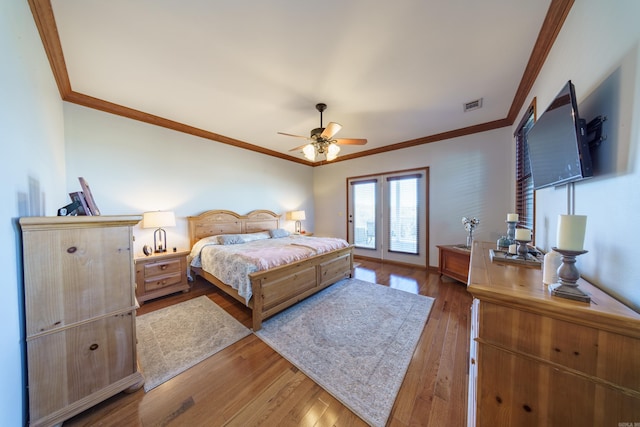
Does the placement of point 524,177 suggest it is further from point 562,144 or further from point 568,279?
point 568,279

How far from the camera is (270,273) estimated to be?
237 cm

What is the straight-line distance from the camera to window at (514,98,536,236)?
238 centimetres

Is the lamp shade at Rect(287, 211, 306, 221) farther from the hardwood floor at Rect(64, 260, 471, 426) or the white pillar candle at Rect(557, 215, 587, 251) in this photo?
the white pillar candle at Rect(557, 215, 587, 251)

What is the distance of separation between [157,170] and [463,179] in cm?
527

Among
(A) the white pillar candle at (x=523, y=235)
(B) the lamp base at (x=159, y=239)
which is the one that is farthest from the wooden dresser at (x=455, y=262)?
(B) the lamp base at (x=159, y=239)

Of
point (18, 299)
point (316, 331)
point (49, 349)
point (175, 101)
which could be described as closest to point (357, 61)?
point (175, 101)

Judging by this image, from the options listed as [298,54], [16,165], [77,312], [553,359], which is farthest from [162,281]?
[553,359]

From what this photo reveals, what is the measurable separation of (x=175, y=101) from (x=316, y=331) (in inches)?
131

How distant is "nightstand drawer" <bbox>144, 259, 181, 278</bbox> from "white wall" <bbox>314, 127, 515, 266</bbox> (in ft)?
13.9

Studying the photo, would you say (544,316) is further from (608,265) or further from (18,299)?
(18,299)

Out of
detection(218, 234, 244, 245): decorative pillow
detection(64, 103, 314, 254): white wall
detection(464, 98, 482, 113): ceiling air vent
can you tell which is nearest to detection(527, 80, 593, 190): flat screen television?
detection(464, 98, 482, 113): ceiling air vent

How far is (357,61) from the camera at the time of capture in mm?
1959

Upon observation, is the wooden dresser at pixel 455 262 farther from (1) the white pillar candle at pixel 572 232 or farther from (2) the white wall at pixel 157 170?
(2) the white wall at pixel 157 170

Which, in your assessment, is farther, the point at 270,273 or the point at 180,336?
the point at 270,273
